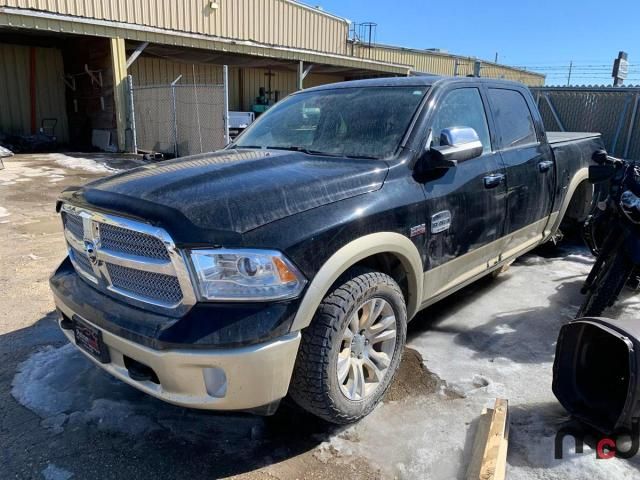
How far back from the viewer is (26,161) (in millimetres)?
12883

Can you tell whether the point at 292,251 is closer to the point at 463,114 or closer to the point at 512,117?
the point at 463,114

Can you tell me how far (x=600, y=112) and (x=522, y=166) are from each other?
8511mm

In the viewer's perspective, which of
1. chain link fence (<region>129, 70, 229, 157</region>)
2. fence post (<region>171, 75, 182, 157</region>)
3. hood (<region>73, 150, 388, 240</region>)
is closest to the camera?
hood (<region>73, 150, 388, 240</region>)

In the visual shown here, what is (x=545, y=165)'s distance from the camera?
428cm

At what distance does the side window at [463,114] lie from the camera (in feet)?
10.6

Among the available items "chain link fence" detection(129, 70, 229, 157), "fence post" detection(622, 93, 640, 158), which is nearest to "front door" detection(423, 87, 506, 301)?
"fence post" detection(622, 93, 640, 158)

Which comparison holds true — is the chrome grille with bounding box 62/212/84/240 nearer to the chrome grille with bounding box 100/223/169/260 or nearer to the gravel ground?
the chrome grille with bounding box 100/223/169/260

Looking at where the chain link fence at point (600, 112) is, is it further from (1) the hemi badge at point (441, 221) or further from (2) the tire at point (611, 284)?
(1) the hemi badge at point (441, 221)

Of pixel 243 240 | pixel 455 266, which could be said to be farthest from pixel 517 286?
pixel 243 240

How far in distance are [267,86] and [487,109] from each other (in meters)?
20.2

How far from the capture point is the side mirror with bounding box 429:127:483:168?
113 inches

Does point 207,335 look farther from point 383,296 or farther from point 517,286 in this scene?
point 517,286

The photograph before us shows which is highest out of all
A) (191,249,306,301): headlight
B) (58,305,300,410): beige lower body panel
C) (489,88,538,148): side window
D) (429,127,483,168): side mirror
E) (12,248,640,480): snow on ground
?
(489,88,538,148): side window

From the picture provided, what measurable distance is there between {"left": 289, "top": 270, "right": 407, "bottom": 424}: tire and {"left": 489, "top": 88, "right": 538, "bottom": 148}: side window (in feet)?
6.34
